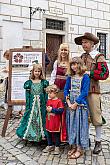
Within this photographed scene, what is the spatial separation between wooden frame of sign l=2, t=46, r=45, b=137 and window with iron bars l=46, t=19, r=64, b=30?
294 inches

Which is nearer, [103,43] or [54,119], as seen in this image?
[54,119]

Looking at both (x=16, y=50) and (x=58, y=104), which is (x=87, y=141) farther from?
(x=16, y=50)

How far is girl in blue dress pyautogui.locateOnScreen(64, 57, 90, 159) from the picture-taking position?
14.9ft

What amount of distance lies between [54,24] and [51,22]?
0.64 feet

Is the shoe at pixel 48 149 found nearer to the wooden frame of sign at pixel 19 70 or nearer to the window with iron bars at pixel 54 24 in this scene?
the wooden frame of sign at pixel 19 70

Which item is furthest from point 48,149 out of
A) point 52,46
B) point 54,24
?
point 54,24

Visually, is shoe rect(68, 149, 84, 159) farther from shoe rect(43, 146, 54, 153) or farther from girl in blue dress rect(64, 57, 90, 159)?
shoe rect(43, 146, 54, 153)

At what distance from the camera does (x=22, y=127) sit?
5.38 m

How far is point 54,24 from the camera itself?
13484 millimetres

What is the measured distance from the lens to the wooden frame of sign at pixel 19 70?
5887mm

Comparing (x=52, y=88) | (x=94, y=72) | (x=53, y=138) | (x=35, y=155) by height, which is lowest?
(x=35, y=155)

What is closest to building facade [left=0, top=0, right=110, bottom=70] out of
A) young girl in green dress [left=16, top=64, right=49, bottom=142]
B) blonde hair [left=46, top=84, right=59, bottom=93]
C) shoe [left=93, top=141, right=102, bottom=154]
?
young girl in green dress [left=16, top=64, right=49, bottom=142]

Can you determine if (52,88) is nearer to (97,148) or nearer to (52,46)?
(97,148)

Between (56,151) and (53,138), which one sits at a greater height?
(53,138)
